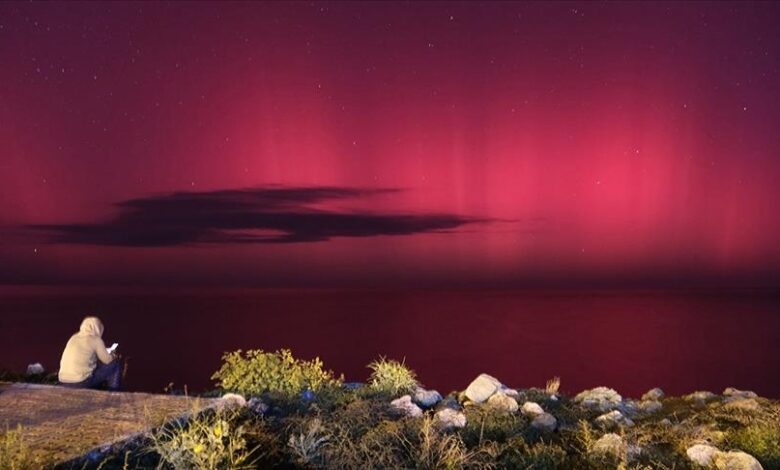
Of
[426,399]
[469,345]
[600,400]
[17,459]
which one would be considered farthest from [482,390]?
[469,345]

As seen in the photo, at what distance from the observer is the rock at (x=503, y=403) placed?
10.3m

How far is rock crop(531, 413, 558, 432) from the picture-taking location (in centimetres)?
953

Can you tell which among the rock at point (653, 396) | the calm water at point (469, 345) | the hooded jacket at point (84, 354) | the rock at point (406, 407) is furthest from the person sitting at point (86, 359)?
the calm water at point (469, 345)

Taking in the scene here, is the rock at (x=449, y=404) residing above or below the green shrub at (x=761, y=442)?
below

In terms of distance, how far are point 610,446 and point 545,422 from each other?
1.59 m

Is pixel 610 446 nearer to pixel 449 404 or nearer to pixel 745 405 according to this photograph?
pixel 449 404

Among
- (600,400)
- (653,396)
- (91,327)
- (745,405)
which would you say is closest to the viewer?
(91,327)

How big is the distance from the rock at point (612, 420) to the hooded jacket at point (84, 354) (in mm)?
7311

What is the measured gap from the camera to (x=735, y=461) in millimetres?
7625

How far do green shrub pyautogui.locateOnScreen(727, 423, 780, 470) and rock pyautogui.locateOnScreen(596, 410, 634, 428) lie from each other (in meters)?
1.36

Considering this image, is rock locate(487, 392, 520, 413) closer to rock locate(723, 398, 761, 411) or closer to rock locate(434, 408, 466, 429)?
rock locate(434, 408, 466, 429)

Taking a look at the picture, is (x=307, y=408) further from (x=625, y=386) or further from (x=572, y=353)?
(x=572, y=353)

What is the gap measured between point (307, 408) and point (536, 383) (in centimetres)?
2887

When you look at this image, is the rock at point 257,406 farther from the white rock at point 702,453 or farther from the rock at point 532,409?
the white rock at point 702,453
